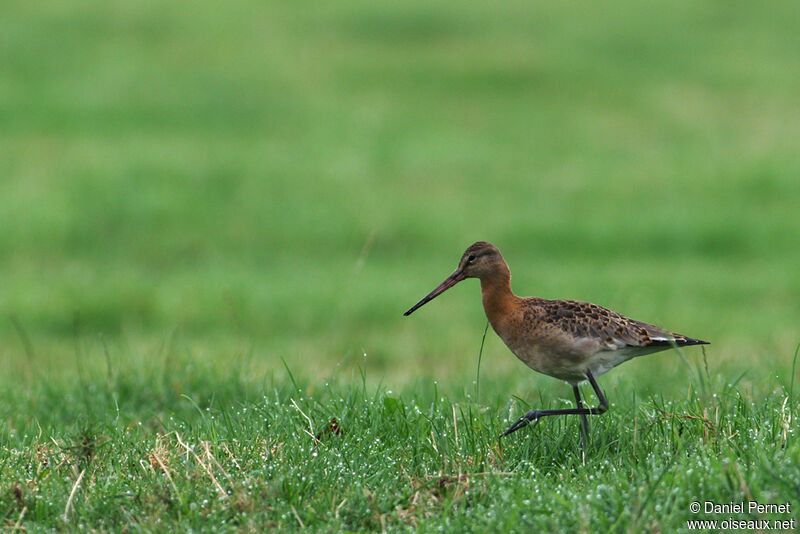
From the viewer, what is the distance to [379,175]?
1778 cm

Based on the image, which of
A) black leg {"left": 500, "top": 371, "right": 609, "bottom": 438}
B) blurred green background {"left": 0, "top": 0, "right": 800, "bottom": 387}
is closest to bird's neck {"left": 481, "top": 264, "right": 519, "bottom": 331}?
black leg {"left": 500, "top": 371, "right": 609, "bottom": 438}

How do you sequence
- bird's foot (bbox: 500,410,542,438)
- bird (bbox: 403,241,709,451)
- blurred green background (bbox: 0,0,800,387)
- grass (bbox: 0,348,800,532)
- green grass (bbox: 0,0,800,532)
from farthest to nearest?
blurred green background (bbox: 0,0,800,387) < bird (bbox: 403,241,709,451) < bird's foot (bbox: 500,410,542,438) < green grass (bbox: 0,0,800,532) < grass (bbox: 0,348,800,532)

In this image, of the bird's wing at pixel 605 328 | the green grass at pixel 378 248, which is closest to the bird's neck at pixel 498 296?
the bird's wing at pixel 605 328

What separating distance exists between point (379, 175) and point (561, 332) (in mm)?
13066

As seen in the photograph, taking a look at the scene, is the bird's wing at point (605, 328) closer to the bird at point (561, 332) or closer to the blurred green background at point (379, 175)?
the bird at point (561, 332)

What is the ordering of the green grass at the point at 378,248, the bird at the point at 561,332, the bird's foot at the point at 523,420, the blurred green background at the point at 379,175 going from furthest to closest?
the blurred green background at the point at 379,175
the bird at the point at 561,332
the bird's foot at the point at 523,420
the green grass at the point at 378,248

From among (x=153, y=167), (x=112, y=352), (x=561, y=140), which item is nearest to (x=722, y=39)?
(x=561, y=140)

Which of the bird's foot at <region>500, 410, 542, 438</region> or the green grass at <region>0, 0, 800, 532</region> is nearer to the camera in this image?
the green grass at <region>0, 0, 800, 532</region>

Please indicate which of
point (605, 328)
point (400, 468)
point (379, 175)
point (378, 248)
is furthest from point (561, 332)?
point (379, 175)

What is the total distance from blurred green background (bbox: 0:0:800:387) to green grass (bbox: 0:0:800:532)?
0.07m

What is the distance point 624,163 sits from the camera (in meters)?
19.1

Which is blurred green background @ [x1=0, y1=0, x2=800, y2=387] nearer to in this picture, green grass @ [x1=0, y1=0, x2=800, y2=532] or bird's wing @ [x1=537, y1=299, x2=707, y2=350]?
green grass @ [x1=0, y1=0, x2=800, y2=532]

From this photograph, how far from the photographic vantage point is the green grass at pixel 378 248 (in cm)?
430

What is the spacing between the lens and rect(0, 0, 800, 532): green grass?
430cm
